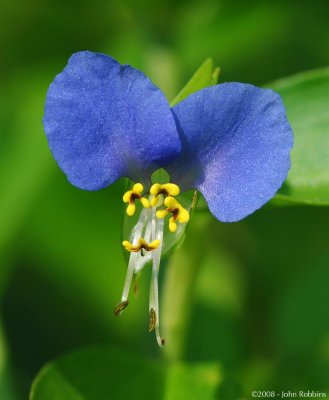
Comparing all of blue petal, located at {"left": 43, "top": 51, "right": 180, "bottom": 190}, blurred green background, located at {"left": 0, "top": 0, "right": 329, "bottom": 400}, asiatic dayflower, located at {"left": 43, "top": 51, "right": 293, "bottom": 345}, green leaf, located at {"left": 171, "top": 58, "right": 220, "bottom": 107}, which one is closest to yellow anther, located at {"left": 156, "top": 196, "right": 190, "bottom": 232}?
asiatic dayflower, located at {"left": 43, "top": 51, "right": 293, "bottom": 345}

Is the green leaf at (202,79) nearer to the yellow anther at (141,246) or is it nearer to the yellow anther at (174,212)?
the yellow anther at (174,212)

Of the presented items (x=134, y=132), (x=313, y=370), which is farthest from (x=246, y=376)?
(x=134, y=132)

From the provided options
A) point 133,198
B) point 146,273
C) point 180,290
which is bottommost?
point 146,273

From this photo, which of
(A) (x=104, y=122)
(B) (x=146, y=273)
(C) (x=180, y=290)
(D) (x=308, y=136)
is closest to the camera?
(A) (x=104, y=122)

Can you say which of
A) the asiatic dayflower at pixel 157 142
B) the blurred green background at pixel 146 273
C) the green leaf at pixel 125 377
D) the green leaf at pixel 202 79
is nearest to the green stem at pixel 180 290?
the green leaf at pixel 125 377

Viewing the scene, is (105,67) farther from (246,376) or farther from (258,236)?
(258,236)

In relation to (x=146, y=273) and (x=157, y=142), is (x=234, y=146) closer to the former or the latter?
(x=157, y=142)

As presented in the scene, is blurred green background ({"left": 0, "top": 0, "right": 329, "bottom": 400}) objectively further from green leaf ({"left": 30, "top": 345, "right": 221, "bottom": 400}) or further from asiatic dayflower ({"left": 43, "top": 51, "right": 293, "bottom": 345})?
asiatic dayflower ({"left": 43, "top": 51, "right": 293, "bottom": 345})

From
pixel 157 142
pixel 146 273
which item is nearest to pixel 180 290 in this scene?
pixel 146 273
